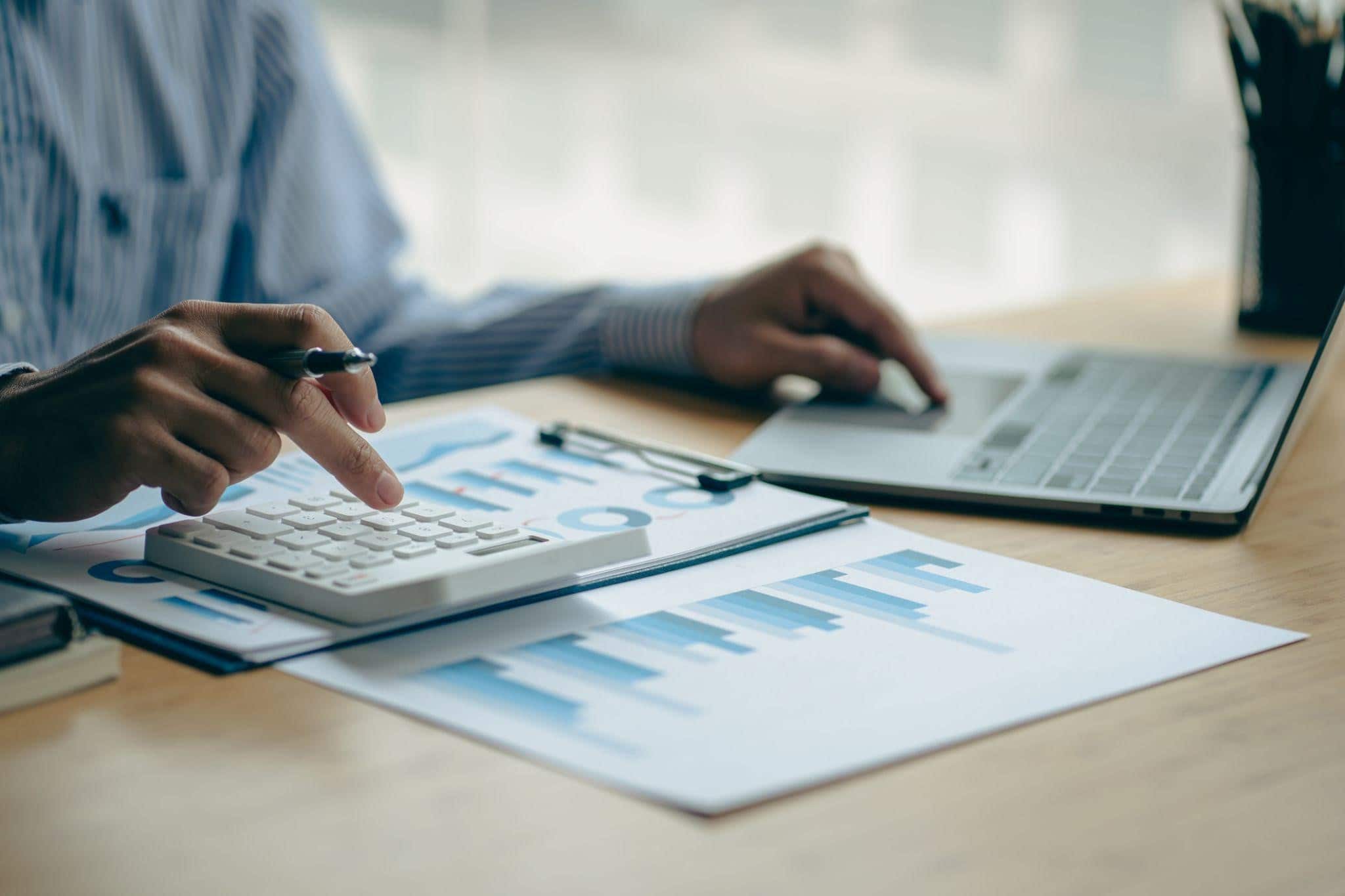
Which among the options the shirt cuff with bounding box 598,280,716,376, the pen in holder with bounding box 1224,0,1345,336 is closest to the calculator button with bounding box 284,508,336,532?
the shirt cuff with bounding box 598,280,716,376

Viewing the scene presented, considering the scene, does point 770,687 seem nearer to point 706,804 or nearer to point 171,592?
point 706,804

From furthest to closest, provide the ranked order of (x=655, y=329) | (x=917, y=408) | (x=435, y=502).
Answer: (x=655, y=329) < (x=917, y=408) < (x=435, y=502)

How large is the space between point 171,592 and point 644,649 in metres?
0.19

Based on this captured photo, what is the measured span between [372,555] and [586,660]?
0.10 meters

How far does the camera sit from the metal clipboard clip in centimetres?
67

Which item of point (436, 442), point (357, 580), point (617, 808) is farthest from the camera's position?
point (436, 442)

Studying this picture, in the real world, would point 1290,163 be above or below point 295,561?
above

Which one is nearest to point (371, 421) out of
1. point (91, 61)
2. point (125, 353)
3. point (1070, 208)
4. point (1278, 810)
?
point (125, 353)

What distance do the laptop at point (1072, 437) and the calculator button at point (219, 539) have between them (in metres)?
0.29

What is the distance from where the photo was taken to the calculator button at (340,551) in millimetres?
A: 509

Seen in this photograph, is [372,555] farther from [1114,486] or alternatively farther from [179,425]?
[1114,486]

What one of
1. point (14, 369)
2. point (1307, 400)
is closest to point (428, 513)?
point (14, 369)

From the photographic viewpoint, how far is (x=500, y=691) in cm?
44

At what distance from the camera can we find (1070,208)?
276cm
